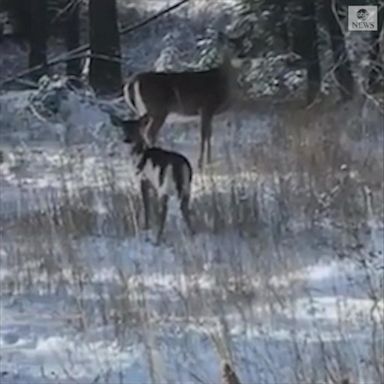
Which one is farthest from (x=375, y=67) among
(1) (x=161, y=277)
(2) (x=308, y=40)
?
(1) (x=161, y=277)

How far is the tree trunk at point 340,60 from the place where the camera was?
11.3 ft

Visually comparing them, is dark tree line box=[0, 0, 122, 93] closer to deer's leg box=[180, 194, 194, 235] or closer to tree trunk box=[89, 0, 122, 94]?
tree trunk box=[89, 0, 122, 94]

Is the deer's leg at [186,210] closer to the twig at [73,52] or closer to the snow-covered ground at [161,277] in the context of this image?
the snow-covered ground at [161,277]

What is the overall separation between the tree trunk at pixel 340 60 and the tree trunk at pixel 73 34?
0.74 meters

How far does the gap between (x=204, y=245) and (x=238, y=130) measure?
1.16 ft

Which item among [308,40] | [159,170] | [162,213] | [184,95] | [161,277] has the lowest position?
[161,277]

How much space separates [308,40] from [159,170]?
579mm

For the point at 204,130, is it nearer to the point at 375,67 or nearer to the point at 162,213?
the point at 162,213

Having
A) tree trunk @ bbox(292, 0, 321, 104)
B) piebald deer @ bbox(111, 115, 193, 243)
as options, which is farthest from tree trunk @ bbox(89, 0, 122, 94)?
tree trunk @ bbox(292, 0, 321, 104)

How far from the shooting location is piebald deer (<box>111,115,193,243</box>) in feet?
11.3

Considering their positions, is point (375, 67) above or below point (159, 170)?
above

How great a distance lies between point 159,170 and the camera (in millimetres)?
3459

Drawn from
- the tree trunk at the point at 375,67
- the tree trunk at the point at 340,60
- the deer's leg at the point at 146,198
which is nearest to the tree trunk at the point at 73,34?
the deer's leg at the point at 146,198

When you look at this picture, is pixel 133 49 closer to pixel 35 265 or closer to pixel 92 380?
pixel 35 265
